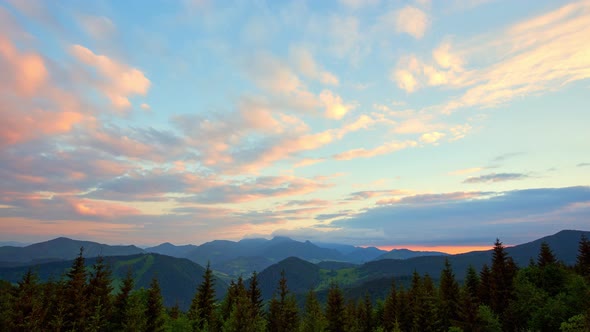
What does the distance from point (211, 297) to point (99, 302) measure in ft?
67.9

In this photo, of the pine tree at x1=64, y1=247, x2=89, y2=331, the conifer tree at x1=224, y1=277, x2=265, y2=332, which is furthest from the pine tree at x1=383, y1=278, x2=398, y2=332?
the pine tree at x1=64, y1=247, x2=89, y2=331

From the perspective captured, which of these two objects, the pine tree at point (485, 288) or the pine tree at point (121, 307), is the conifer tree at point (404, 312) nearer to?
the pine tree at point (485, 288)

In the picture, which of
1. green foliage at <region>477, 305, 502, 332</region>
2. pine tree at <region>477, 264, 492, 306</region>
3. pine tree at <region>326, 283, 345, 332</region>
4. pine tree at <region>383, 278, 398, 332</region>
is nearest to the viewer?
green foliage at <region>477, 305, 502, 332</region>

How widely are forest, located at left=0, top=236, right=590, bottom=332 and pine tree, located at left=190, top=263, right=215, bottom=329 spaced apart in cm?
18

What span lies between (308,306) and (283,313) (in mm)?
10545

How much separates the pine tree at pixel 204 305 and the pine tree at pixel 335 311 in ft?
78.5

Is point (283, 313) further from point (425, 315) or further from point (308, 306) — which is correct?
point (425, 315)

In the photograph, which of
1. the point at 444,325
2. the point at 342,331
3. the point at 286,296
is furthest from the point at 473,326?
the point at 286,296

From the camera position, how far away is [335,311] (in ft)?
230

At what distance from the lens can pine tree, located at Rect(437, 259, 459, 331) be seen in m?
67.6

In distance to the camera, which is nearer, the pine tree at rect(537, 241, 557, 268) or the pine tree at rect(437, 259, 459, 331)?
the pine tree at rect(437, 259, 459, 331)

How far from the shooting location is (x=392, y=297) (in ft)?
249

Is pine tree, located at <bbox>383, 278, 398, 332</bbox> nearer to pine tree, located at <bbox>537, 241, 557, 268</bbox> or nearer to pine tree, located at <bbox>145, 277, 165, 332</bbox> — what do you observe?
pine tree, located at <bbox>537, 241, 557, 268</bbox>

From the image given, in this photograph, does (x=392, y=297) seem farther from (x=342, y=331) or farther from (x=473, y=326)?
(x=473, y=326)
